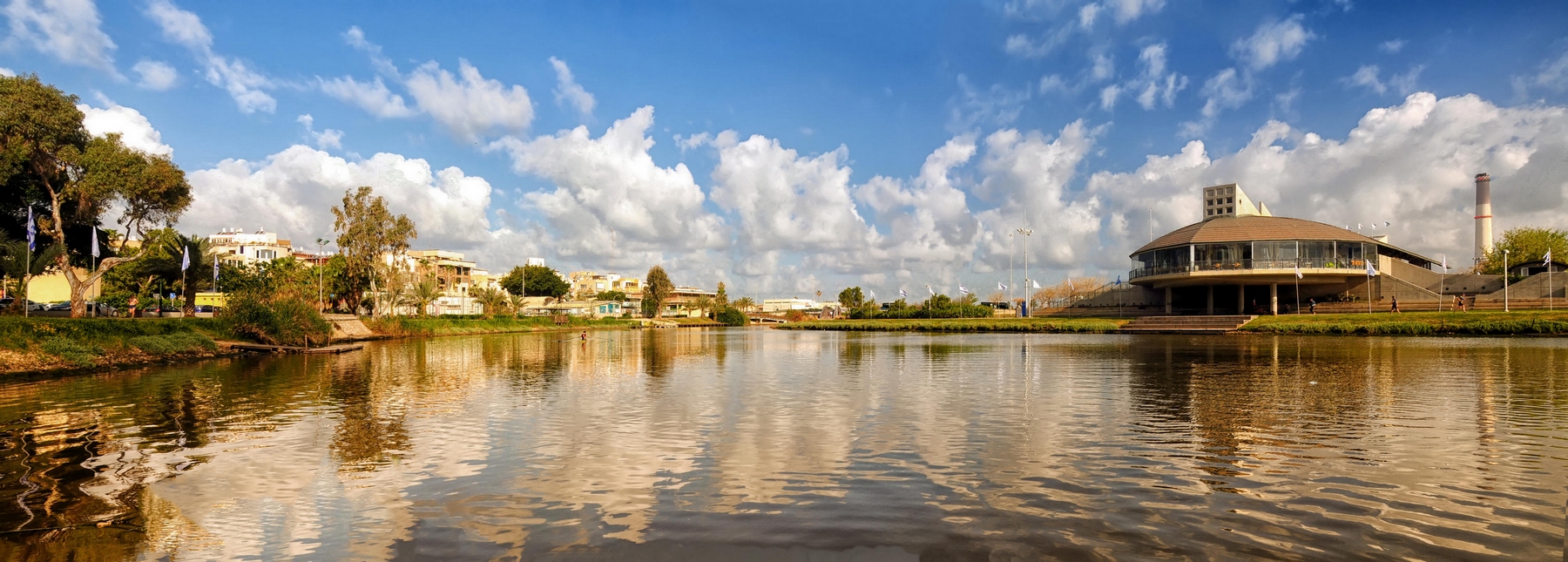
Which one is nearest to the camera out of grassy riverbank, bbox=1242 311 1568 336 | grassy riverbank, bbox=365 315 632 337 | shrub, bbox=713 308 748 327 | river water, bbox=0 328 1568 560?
river water, bbox=0 328 1568 560

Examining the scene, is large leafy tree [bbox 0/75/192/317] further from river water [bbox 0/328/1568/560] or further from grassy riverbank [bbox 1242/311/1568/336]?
grassy riverbank [bbox 1242/311/1568/336]

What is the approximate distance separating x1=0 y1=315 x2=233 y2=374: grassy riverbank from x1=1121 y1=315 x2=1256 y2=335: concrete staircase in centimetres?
6880

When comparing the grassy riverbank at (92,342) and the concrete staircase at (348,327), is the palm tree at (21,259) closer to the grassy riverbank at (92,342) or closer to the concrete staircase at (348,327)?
the grassy riverbank at (92,342)

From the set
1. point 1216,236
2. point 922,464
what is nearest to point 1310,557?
point 922,464

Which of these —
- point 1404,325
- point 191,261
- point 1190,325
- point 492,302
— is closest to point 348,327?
point 191,261

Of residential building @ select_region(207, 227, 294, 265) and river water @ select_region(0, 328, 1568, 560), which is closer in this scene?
river water @ select_region(0, 328, 1568, 560)

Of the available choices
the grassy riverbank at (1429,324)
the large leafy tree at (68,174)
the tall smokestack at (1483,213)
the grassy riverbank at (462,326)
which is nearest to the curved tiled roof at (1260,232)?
the grassy riverbank at (1429,324)

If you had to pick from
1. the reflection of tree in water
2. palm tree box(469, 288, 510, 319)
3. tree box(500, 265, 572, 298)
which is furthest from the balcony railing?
tree box(500, 265, 572, 298)

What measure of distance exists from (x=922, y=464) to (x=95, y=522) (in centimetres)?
1018

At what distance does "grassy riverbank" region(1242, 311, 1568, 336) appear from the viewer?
49531 mm

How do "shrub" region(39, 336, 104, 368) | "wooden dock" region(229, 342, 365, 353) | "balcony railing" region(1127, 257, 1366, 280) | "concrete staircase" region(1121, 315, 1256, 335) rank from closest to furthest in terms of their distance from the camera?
1. "shrub" region(39, 336, 104, 368)
2. "wooden dock" region(229, 342, 365, 353)
3. "concrete staircase" region(1121, 315, 1256, 335)
4. "balcony railing" region(1127, 257, 1366, 280)

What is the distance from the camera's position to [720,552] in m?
7.37

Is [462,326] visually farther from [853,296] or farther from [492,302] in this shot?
[853,296]

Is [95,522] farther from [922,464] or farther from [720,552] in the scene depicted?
[922,464]
